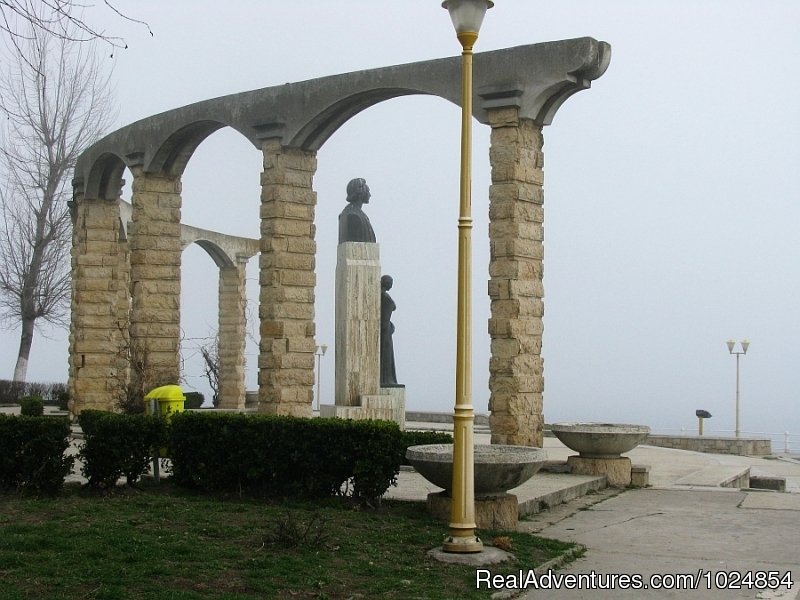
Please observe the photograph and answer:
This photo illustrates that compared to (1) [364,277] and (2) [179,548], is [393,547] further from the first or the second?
(1) [364,277]

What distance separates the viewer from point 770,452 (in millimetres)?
25000

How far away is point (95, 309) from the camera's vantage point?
2158 centimetres

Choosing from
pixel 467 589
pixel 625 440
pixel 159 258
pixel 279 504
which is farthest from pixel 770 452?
pixel 467 589

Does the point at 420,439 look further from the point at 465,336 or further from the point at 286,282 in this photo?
the point at 286,282

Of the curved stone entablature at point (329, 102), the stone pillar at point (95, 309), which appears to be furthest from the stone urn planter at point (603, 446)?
the stone pillar at point (95, 309)

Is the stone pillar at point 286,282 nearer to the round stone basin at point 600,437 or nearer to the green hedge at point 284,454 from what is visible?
the round stone basin at point 600,437

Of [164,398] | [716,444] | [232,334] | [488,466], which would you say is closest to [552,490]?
[488,466]

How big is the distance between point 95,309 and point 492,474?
14.3 metres

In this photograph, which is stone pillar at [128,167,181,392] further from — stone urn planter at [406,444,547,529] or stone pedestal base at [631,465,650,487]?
stone urn planter at [406,444,547,529]

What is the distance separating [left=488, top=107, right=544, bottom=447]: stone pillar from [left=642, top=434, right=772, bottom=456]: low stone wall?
11273 millimetres

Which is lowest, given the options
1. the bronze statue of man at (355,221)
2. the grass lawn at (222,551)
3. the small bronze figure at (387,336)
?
the grass lawn at (222,551)

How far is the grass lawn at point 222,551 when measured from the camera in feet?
23.0

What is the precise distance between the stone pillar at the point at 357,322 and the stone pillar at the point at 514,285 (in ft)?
9.66

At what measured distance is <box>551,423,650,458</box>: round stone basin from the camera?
525 inches
